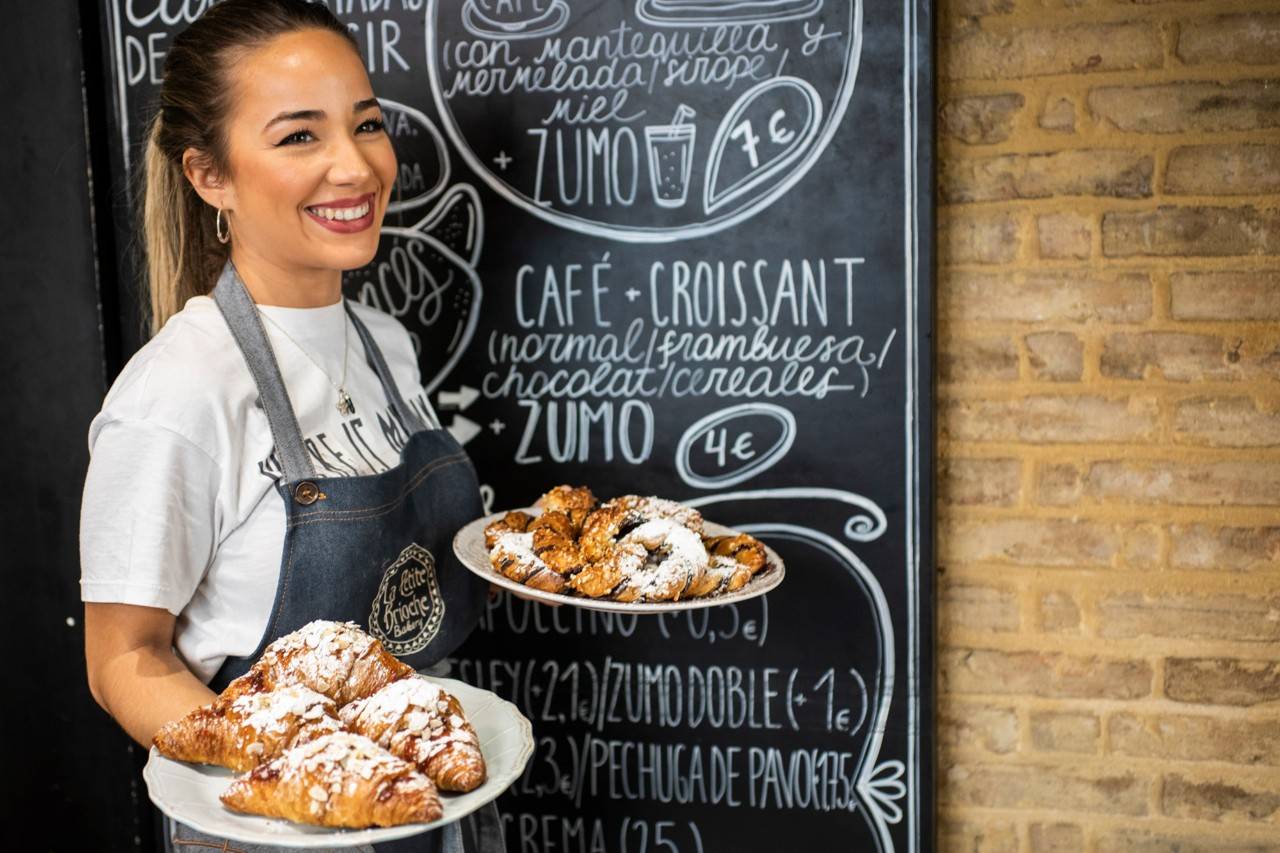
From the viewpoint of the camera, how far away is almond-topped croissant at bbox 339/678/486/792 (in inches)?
48.3

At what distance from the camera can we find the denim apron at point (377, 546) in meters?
1.57

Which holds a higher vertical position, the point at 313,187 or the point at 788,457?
the point at 313,187

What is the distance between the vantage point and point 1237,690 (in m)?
2.12

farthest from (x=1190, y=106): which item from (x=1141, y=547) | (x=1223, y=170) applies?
(x=1141, y=547)

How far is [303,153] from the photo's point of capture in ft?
5.27

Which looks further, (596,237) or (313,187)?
(596,237)

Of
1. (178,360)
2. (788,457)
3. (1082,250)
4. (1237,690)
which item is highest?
(1082,250)

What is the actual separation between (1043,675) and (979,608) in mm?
180

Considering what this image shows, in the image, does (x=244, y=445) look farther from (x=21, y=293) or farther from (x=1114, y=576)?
(x=1114, y=576)

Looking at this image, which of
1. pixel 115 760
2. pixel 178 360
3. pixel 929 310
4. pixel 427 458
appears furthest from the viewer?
pixel 115 760

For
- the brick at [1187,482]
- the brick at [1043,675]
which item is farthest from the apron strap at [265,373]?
the brick at [1187,482]

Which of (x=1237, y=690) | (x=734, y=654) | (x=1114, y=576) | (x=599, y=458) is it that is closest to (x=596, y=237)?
(x=599, y=458)

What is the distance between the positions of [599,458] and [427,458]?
460mm

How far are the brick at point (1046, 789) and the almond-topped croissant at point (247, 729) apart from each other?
1432 mm
